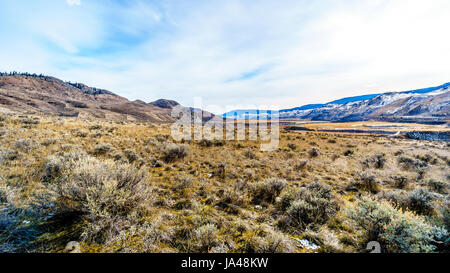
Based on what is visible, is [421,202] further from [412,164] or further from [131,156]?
[131,156]

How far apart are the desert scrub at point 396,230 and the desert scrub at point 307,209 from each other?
28.1 inches

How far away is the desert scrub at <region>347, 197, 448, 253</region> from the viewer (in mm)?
2709

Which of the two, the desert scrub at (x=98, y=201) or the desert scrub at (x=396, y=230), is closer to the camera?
the desert scrub at (x=396, y=230)

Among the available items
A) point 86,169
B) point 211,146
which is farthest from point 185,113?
point 86,169

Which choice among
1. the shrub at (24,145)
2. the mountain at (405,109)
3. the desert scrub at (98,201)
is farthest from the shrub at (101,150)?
the mountain at (405,109)

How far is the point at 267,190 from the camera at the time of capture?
16.9 feet

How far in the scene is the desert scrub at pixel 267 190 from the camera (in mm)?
5026

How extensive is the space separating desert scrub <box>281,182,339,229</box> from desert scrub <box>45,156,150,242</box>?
3688 millimetres

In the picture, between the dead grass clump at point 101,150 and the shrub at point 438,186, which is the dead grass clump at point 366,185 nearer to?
the shrub at point 438,186

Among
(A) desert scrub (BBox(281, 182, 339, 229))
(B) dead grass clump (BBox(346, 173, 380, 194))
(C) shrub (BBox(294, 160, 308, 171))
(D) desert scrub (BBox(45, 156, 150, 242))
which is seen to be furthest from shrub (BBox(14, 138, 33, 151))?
(B) dead grass clump (BBox(346, 173, 380, 194))

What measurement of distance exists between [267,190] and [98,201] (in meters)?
4.49

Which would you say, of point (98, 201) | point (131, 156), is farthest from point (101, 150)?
point (98, 201)
